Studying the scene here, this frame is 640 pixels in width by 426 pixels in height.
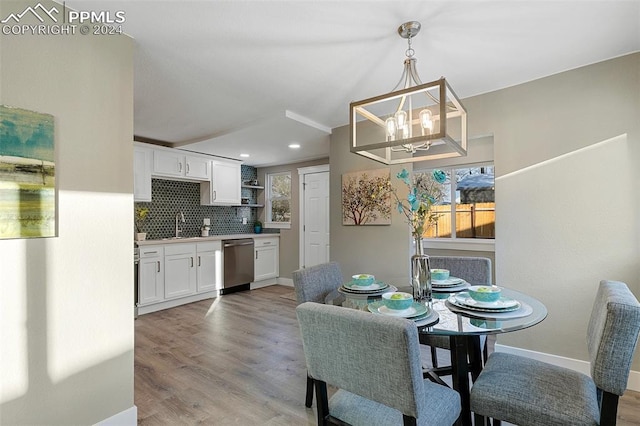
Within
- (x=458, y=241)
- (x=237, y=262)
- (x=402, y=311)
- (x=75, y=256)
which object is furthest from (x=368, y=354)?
(x=237, y=262)

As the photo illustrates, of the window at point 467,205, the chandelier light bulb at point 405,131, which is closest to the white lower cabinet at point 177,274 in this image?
the window at point 467,205

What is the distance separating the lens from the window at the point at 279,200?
609cm

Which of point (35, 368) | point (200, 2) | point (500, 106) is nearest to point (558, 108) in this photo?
point (500, 106)

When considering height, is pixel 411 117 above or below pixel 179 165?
below

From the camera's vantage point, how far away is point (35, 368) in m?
1.54

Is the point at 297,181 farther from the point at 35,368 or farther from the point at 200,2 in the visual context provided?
the point at 35,368

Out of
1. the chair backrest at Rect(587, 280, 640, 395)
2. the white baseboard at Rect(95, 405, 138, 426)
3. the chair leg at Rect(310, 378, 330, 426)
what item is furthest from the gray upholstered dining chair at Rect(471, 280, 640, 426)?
the white baseboard at Rect(95, 405, 138, 426)

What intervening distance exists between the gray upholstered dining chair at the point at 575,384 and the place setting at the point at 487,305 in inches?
10.2

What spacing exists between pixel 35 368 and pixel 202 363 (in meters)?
1.36

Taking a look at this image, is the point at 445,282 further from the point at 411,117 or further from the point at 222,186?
the point at 222,186

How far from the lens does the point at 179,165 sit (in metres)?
4.74

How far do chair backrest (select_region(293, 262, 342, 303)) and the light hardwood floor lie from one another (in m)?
0.72

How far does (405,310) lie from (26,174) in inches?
76.8

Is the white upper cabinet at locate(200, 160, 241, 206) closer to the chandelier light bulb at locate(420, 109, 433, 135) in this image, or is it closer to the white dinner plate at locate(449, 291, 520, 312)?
the chandelier light bulb at locate(420, 109, 433, 135)
